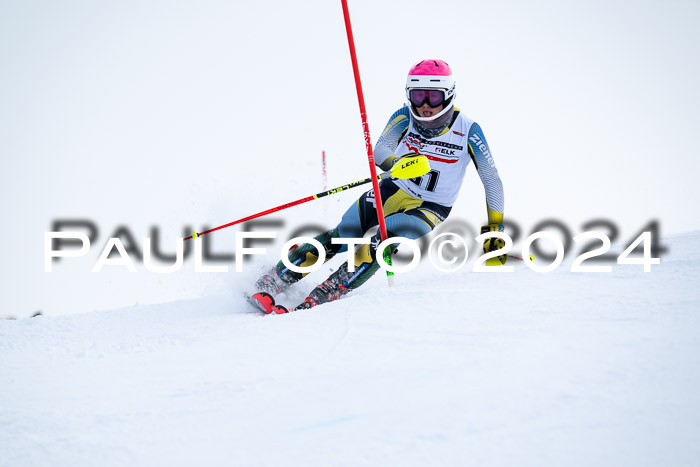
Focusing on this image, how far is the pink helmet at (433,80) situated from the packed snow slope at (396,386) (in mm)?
1639

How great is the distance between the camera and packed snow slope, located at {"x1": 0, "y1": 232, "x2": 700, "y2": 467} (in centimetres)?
173

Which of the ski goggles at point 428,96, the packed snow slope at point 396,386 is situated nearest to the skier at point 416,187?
the ski goggles at point 428,96

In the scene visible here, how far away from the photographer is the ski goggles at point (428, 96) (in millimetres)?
4281

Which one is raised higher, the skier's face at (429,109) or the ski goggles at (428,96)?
the ski goggles at (428,96)

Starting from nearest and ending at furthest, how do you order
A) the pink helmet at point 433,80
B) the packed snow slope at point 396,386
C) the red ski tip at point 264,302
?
the packed snow slope at point 396,386 → the red ski tip at point 264,302 → the pink helmet at point 433,80

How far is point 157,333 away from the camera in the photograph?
11.9 ft

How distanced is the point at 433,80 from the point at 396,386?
2.80 metres

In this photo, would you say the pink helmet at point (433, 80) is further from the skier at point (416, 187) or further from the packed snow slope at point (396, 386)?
the packed snow slope at point (396, 386)

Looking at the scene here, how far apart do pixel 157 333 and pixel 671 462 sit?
3.02 meters

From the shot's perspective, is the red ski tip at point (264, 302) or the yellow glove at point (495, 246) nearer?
the red ski tip at point (264, 302)

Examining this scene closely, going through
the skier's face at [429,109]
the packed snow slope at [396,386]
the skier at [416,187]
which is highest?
the skier's face at [429,109]

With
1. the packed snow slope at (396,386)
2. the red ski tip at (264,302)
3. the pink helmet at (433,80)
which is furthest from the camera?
the pink helmet at (433,80)

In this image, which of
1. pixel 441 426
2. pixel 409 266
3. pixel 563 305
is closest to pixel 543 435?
pixel 441 426

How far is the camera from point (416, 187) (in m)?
4.62
